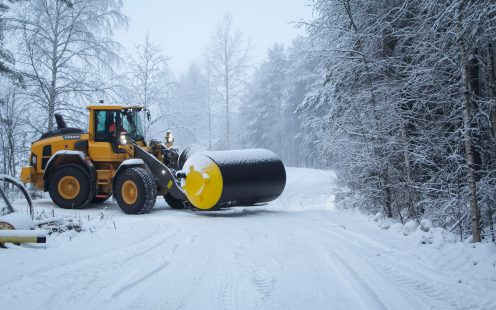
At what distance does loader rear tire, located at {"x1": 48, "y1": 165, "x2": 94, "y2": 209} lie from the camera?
11836 mm

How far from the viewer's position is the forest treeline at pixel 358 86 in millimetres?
6637

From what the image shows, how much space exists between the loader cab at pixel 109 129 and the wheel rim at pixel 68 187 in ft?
2.82

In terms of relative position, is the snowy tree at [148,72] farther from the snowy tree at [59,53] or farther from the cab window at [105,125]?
the cab window at [105,125]

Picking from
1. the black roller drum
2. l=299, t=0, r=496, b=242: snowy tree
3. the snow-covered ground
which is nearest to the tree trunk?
l=299, t=0, r=496, b=242: snowy tree

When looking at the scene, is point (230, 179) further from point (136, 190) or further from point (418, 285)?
point (418, 285)

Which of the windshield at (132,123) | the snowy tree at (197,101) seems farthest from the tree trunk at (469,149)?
the snowy tree at (197,101)

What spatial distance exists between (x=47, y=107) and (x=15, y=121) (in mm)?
1232

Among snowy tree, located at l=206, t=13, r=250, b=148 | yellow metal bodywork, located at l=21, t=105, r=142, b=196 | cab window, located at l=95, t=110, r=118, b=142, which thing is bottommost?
yellow metal bodywork, located at l=21, t=105, r=142, b=196

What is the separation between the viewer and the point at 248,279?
14.7 feet

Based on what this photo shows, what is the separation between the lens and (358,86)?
10312mm

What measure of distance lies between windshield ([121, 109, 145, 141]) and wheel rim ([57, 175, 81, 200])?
197 centimetres

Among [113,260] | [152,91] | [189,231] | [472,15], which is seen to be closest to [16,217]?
[113,260]

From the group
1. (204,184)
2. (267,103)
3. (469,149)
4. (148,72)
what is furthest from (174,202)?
(267,103)

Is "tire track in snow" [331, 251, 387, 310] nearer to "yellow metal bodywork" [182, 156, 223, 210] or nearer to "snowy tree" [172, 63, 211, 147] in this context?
"yellow metal bodywork" [182, 156, 223, 210]
